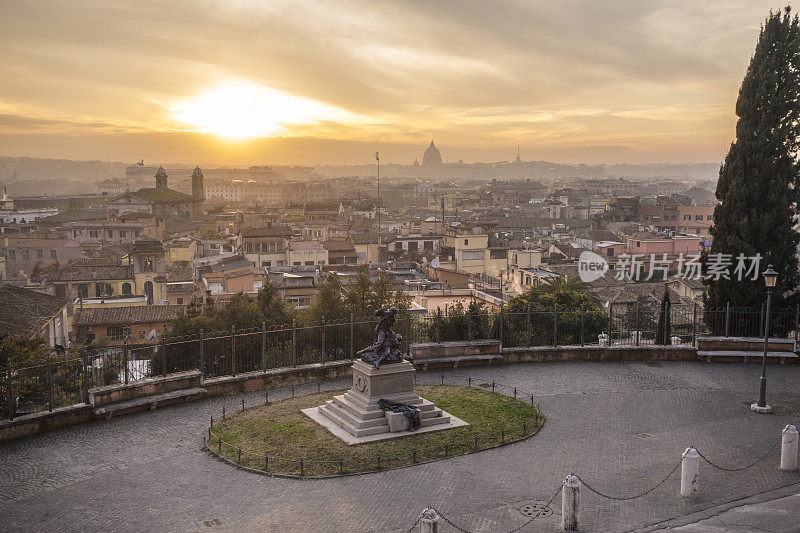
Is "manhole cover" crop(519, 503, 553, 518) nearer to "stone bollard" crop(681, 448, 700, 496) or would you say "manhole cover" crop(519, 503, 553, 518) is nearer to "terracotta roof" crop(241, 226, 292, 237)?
"stone bollard" crop(681, 448, 700, 496)

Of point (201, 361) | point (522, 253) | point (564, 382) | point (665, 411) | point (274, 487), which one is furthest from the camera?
point (522, 253)

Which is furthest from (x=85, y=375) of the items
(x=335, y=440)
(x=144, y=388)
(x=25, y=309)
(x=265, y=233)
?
(x=265, y=233)

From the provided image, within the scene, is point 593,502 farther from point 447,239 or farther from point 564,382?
point 447,239

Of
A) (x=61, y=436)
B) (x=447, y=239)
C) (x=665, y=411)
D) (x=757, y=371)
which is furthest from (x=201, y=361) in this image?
(x=447, y=239)

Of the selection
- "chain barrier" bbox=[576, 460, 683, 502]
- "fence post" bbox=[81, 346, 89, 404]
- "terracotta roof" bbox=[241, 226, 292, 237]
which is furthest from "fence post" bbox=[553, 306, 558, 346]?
"terracotta roof" bbox=[241, 226, 292, 237]

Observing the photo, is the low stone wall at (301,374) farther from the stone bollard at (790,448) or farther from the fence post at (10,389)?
the stone bollard at (790,448)

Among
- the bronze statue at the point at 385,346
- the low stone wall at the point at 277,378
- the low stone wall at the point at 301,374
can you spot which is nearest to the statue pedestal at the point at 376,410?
the bronze statue at the point at 385,346

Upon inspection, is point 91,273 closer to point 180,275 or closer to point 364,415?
point 180,275
